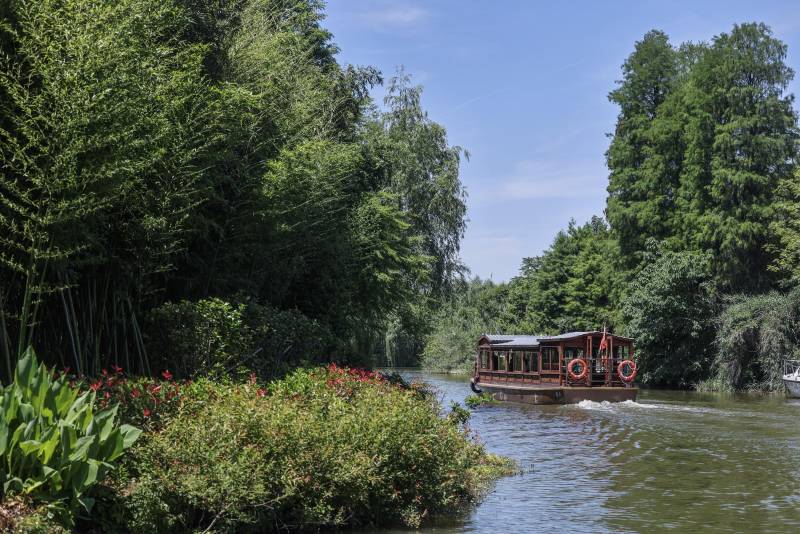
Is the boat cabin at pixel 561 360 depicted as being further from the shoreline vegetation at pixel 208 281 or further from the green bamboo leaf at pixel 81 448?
the green bamboo leaf at pixel 81 448

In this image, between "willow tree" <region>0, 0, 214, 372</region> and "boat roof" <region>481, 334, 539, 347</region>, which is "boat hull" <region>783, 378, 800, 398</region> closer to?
"boat roof" <region>481, 334, 539, 347</region>

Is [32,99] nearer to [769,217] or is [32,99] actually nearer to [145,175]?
[145,175]

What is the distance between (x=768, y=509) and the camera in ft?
40.1

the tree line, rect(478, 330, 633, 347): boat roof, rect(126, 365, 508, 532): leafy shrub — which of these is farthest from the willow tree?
rect(478, 330, 633, 347): boat roof

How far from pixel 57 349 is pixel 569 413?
1956cm

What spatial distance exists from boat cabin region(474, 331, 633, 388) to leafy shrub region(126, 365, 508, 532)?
75.3ft

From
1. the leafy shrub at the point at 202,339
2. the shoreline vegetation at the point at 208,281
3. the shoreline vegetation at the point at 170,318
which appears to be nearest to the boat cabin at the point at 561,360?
the shoreline vegetation at the point at 208,281

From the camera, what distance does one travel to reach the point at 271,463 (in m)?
8.71

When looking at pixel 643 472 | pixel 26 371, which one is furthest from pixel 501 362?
pixel 26 371

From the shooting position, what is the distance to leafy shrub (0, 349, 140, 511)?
7383mm

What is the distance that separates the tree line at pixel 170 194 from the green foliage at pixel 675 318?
1775 centimetres

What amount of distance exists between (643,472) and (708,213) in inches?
1118

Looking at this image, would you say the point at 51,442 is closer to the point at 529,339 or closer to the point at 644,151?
the point at 529,339

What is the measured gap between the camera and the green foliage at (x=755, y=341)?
37344 mm
